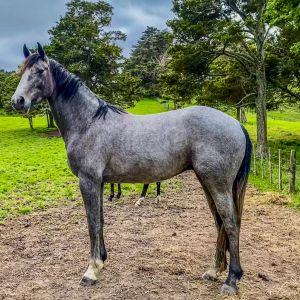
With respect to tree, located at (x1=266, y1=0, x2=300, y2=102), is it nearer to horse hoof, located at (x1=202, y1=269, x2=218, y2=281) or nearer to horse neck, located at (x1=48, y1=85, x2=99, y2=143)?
horse neck, located at (x1=48, y1=85, x2=99, y2=143)

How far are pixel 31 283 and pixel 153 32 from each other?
2931 inches

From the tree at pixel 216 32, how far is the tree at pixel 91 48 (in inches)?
471

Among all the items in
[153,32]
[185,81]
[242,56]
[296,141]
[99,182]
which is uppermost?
[153,32]

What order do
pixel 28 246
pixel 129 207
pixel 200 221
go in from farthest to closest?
pixel 129 207 < pixel 200 221 < pixel 28 246

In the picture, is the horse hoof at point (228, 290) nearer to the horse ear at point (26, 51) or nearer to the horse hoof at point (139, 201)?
the horse ear at point (26, 51)

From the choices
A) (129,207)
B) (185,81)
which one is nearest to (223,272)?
(129,207)

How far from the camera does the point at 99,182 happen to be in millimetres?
4398

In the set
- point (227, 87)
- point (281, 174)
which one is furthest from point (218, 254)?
point (227, 87)

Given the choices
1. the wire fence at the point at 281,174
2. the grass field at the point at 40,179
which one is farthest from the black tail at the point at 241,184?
the wire fence at the point at 281,174

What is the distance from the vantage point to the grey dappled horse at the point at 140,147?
13.4 ft

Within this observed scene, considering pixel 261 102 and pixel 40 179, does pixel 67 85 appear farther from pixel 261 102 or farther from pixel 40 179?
pixel 261 102

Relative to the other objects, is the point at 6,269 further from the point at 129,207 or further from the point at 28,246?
the point at 129,207

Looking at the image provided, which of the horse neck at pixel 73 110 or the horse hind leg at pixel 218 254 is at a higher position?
the horse neck at pixel 73 110

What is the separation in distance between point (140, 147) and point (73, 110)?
1.03 metres
